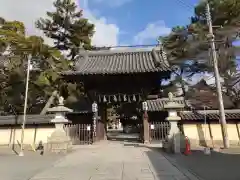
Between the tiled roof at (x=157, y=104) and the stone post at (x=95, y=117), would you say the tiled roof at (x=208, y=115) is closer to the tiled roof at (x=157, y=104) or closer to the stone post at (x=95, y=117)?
the tiled roof at (x=157, y=104)

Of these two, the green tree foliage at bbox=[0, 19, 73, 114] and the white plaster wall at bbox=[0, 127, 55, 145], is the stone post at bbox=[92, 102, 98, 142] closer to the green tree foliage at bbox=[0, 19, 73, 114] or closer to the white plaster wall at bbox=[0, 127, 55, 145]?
the white plaster wall at bbox=[0, 127, 55, 145]

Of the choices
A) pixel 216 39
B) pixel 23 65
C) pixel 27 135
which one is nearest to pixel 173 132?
pixel 27 135

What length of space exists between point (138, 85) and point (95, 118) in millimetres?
4774

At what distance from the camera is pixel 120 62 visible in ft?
89.0

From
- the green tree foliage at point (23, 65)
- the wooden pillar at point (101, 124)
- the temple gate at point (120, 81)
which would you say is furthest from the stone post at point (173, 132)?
the green tree foliage at point (23, 65)

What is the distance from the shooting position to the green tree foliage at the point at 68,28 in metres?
36.8

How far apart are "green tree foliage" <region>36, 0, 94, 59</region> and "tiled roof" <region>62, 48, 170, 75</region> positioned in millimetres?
8582

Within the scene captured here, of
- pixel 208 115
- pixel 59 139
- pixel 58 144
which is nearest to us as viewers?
pixel 58 144

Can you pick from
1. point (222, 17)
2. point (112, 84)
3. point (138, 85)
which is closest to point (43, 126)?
point (112, 84)

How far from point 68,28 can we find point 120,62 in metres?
13.4

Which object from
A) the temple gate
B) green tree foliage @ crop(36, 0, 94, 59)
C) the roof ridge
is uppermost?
green tree foliage @ crop(36, 0, 94, 59)

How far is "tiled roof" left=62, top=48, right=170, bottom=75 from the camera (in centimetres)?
2338

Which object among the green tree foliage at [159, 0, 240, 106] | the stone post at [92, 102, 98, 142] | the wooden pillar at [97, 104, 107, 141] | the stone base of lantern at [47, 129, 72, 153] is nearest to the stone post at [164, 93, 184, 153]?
the stone base of lantern at [47, 129, 72, 153]

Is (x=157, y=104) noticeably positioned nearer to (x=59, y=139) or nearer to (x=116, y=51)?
(x=116, y=51)
